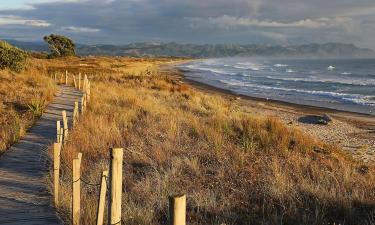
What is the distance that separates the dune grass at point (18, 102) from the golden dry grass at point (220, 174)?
1621 millimetres

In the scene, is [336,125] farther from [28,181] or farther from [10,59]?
[28,181]

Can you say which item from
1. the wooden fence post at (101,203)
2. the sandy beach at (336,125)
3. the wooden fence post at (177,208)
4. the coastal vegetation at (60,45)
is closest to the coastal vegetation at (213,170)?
the wooden fence post at (101,203)

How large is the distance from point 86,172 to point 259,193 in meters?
3.18

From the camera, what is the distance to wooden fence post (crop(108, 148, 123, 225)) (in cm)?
495

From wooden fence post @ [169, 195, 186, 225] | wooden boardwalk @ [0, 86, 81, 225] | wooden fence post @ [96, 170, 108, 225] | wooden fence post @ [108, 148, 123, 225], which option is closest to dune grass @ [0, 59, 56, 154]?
wooden boardwalk @ [0, 86, 81, 225]

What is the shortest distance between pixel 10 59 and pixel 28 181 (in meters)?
23.1

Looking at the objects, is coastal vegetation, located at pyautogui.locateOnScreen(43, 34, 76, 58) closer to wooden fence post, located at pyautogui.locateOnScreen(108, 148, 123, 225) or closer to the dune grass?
the dune grass

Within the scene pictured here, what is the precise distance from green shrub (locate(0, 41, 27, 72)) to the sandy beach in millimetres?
14700

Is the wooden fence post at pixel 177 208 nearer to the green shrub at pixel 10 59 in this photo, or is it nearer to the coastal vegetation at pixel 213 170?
the coastal vegetation at pixel 213 170

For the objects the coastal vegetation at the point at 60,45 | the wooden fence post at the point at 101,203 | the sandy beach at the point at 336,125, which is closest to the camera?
the wooden fence post at the point at 101,203

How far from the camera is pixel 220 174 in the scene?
30.4 ft

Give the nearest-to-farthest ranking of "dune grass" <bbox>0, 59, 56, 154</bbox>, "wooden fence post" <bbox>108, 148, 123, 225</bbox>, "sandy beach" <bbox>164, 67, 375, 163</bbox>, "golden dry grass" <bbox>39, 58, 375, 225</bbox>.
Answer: "wooden fence post" <bbox>108, 148, 123, 225</bbox> < "golden dry grass" <bbox>39, 58, 375, 225</bbox> < "dune grass" <bbox>0, 59, 56, 154</bbox> < "sandy beach" <bbox>164, 67, 375, 163</bbox>

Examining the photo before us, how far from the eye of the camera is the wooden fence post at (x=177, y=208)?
3.46 metres

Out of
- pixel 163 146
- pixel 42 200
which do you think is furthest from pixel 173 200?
pixel 163 146
